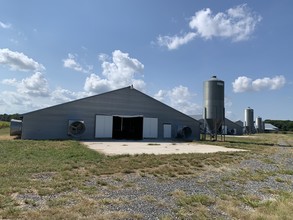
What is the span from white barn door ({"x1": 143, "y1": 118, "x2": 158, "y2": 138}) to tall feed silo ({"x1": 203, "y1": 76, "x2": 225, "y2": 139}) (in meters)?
5.85

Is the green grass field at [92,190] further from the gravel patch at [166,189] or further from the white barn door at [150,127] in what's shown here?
the white barn door at [150,127]

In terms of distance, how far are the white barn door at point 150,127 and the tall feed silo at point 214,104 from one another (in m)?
5.85

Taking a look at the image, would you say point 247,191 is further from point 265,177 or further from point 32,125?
point 32,125

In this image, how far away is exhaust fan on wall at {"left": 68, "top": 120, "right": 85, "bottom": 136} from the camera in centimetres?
2512

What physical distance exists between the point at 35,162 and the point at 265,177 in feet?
27.9

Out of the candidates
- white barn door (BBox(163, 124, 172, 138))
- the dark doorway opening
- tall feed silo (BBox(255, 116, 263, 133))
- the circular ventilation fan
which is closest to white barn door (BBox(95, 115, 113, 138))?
the dark doorway opening

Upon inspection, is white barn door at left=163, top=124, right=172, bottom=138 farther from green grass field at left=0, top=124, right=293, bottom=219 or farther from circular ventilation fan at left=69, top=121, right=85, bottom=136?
green grass field at left=0, top=124, right=293, bottom=219

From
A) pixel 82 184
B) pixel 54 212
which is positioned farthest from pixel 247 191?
pixel 54 212

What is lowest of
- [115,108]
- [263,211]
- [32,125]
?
[263,211]

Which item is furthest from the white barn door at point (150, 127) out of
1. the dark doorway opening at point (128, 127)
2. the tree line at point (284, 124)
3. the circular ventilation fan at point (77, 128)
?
the tree line at point (284, 124)

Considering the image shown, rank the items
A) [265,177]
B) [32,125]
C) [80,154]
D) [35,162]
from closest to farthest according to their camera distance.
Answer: [265,177] → [35,162] → [80,154] → [32,125]

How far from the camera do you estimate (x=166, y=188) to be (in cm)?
763

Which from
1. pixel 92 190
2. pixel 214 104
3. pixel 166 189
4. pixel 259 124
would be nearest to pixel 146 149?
pixel 166 189

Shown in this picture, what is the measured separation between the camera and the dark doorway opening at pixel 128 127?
1141 inches
